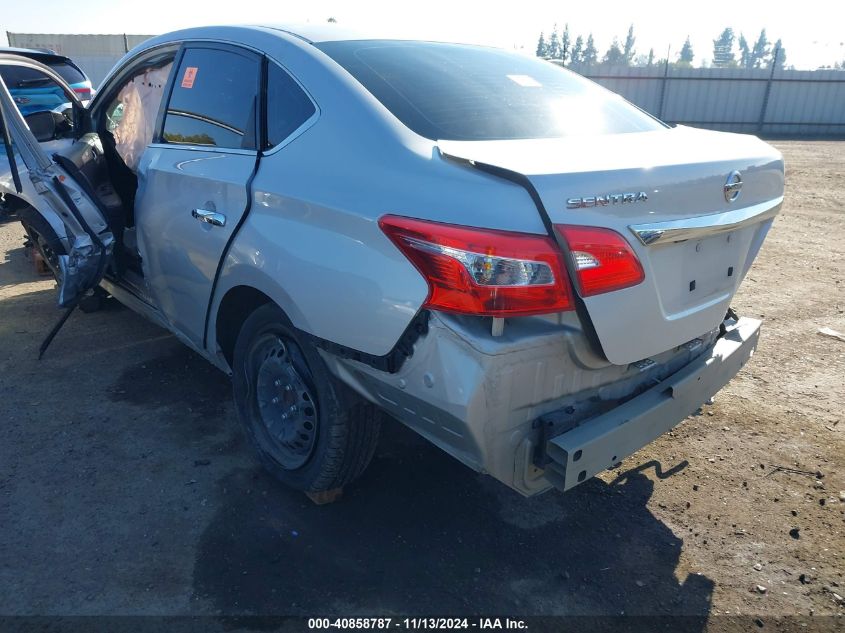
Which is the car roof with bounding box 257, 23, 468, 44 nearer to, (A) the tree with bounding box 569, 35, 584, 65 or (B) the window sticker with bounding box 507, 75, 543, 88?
(B) the window sticker with bounding box 507, 75, 543, 88

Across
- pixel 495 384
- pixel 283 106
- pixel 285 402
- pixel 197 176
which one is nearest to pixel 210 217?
pixel 197 176

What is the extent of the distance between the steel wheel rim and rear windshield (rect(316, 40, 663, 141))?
1074mm

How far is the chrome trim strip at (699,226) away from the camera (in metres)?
2.05

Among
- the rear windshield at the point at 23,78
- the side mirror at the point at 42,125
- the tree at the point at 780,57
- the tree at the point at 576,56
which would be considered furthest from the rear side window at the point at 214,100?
the tree at the point at 780,57

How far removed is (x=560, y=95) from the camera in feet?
9.50

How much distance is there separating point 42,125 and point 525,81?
3298mm

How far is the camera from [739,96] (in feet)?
74.1

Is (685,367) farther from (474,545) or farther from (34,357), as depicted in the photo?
(34,357)

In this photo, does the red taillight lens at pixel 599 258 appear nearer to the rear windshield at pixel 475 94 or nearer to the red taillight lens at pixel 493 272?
the red taillight lens at pixel 493 272

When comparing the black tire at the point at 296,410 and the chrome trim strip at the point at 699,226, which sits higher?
the chrome trim strip at the point at 699,226

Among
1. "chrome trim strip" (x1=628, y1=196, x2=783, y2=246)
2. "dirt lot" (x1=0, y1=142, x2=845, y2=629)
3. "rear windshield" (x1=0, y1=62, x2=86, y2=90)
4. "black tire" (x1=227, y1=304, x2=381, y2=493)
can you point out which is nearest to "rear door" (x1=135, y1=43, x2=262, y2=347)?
"black tire" (x1=227, y1=304, x2=381, y2=493)

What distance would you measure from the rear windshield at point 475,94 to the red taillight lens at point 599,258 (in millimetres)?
626

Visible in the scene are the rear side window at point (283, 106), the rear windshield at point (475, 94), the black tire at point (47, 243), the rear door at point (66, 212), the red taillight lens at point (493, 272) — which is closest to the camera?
the red taillight lens at point (493, 272)

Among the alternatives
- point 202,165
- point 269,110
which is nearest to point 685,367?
point 269,110
